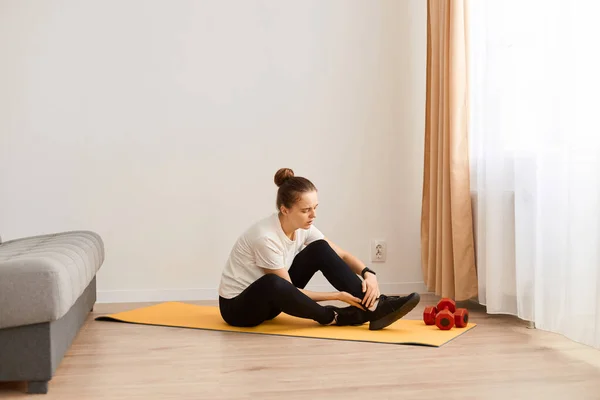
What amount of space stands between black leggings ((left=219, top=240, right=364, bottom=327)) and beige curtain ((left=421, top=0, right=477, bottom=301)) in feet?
2.27

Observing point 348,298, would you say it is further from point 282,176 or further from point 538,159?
point 538,159

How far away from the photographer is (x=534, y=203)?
295 centimetres

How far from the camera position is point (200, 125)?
13.2 ft

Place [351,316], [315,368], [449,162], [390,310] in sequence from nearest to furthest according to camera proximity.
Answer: [315,368] < [390,310] < [351,316] < [449,162]

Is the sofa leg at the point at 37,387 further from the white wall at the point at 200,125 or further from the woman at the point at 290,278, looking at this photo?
the white wall at the point at 200,125

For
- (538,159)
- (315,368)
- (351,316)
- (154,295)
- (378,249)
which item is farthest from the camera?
(378,249)

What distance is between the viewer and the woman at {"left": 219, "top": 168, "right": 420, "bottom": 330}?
9.71 feet

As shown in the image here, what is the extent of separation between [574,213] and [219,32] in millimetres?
2197

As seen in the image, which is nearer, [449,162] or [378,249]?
[449,162]

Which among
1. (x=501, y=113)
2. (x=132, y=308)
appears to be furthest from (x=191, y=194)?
(x=501, y=113)

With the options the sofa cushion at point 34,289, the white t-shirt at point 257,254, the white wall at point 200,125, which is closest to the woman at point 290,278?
the white t-shirt at point 257,254

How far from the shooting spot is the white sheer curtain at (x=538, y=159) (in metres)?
2.53

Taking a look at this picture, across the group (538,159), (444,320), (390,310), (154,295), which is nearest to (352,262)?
(390,310)

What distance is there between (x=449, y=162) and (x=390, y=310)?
0.97 m
